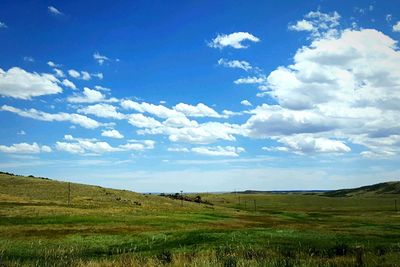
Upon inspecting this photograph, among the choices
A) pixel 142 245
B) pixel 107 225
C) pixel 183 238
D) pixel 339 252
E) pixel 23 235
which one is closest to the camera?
pixel 339 252

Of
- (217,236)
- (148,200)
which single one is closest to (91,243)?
(217,236)

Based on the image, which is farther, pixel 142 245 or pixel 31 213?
pixel 31 213

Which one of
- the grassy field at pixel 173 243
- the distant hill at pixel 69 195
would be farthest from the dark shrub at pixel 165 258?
the distant hill at pixel 69 195

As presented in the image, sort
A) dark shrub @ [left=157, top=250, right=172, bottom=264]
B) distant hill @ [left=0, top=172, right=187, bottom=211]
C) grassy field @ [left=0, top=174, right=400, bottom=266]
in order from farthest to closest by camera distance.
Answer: distant hill @ [left=0, top=172, right=187, bottom=211], grassy field @ [left=0, top=174, right=400, bottom=266], dark shrub @ [left=157, top=250, right=172, bottom=264]

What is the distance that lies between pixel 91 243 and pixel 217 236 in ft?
37.6

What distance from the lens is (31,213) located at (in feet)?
256

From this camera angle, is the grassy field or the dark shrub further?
the grassy field

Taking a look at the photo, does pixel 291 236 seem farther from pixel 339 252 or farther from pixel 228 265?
pixel 228 265

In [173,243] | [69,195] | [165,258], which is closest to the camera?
[165,258]

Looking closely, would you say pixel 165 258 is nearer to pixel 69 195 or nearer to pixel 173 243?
pixel 173 243

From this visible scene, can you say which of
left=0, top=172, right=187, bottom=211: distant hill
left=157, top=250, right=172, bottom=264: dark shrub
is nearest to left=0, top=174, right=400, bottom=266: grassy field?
left=157, top=250, right=172, bottom=264: dark shrub

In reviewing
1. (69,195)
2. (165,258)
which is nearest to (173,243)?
(165,258)

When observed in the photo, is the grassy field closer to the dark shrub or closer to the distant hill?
the dark shrub

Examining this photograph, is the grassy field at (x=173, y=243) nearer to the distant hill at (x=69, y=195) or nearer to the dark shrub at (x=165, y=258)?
the dark shrub at (x=165, y=258)
